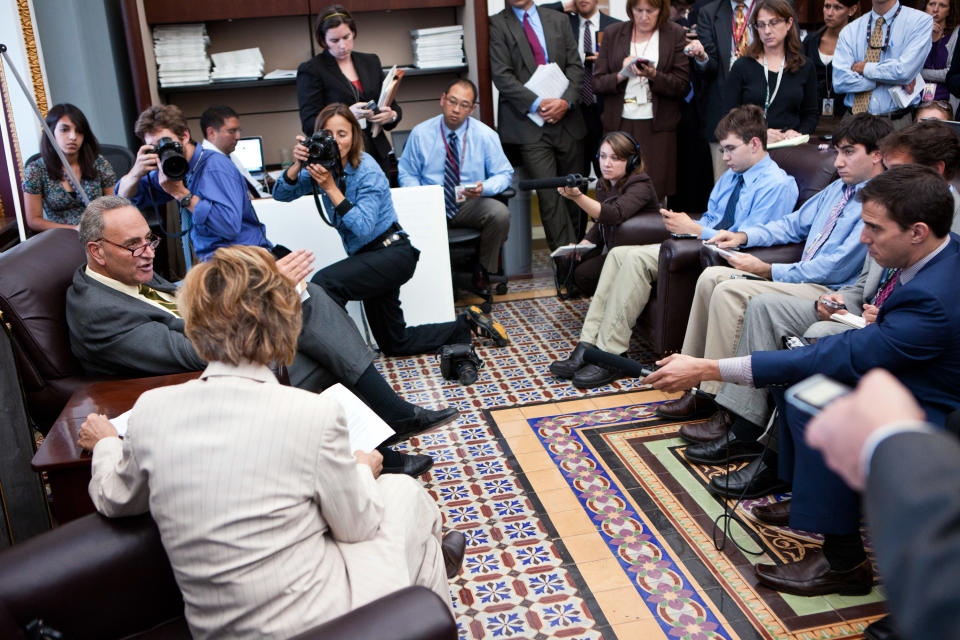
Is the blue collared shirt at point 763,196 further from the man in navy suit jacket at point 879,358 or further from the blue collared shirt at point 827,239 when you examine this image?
the man in navy suit jacket at point 879,358

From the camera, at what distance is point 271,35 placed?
576cm

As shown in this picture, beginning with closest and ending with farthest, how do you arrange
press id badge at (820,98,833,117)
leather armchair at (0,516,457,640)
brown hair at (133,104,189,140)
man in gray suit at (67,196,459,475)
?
1. leather armchair at (0,516,457,640)
2. man in gray suit at (67,196,459,475)
3. brown hair at (133,104,189,140)
4. press id badge at (820,98,833,117)

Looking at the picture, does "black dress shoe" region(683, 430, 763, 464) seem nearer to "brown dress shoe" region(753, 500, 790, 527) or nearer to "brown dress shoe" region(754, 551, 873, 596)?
"brown dress shoe" region(753, 500, 790, 527)

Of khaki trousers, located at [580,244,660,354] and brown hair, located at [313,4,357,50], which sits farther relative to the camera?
brown hair, located at [313,4,357,50]

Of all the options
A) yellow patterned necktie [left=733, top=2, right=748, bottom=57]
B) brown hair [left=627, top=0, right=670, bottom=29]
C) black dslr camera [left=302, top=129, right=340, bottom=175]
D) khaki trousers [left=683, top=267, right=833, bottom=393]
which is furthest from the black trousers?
yellow patterned necktie [left=733, top=2, right=748, bottom=57]

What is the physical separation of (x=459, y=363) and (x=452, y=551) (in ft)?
6.21

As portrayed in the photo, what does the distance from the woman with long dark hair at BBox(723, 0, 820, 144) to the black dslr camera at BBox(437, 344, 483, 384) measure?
7.04 ft

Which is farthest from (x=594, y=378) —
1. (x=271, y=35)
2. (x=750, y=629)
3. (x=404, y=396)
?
(x=271, y=35)

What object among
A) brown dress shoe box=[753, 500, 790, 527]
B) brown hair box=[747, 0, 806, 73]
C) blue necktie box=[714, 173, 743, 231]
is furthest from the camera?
brown hair box=[747, 0, 806, 73]

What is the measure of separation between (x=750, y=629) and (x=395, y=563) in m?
1.09

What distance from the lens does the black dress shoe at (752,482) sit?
282 cm

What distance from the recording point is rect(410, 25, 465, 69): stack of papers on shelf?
18.2 ft

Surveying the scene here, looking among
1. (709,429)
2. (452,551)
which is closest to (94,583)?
(452,551)

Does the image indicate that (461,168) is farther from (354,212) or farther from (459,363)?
(459,363)
